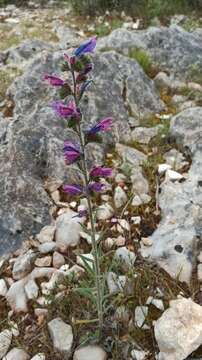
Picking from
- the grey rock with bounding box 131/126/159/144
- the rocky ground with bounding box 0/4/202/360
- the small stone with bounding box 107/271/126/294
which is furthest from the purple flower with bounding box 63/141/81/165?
the grey rock with bounding box 131/126/159/144

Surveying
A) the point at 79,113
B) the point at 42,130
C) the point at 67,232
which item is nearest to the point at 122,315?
the point at 67,232

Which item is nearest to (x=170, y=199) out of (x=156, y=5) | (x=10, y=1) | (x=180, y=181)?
(x=180, y=181)

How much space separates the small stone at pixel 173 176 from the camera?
4.97 meters

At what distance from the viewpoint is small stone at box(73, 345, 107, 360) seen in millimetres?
3566

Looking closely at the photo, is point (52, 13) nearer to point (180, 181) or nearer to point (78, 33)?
point (78, 33)

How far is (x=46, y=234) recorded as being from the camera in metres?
4.52

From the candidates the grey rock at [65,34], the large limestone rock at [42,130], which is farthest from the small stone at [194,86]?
the grey rock at [65,34]

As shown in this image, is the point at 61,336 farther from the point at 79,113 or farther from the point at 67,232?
the point at 79,113

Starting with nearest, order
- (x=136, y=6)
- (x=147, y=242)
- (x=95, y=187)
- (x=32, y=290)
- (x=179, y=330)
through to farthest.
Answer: (x=95, y=187)
(x=179, y=330)
(x=32, y=290)
(x=147, y=242)
(x=136, y=6)

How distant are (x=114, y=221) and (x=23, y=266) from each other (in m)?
0.90

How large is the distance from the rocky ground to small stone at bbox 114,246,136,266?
0.01 m

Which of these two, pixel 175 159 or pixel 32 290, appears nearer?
pixel 32 290

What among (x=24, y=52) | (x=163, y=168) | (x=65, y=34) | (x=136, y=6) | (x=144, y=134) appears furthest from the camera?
(x=136, y=6)

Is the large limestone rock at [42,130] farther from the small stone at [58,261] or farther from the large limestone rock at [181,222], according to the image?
the large limestone rock at [181,222]
